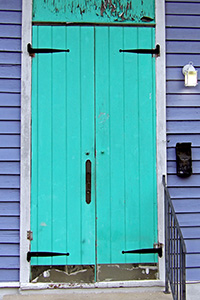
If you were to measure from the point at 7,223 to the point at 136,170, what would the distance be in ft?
4.08

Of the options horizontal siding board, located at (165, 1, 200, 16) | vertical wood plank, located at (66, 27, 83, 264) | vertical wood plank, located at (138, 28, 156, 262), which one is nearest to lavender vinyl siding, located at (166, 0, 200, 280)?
horizontal siding board, located at (165, 1, 200, 16)

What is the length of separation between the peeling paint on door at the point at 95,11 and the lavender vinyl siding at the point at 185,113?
246 millimetres

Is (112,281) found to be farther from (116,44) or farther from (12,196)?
(116,44)

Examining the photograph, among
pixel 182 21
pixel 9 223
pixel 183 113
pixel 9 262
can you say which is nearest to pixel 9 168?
pixel 9 223

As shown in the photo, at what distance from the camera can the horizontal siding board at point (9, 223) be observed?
2.94m

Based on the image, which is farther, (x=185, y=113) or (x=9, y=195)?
(x=185, y=113)

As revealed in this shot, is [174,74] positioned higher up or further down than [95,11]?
further down

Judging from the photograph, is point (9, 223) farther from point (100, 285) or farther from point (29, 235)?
point (100, 285)

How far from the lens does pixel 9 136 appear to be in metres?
2.98

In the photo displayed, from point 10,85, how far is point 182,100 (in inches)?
62.2

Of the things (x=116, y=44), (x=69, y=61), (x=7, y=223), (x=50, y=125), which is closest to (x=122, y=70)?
(x=116, y=44)

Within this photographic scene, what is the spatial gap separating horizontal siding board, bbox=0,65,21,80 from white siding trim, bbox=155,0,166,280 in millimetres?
1276

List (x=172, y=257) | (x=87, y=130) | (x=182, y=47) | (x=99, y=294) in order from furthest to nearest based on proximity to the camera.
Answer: (x=182, y=47), (x=87, y=130), (x=99, y=294), (x=172, y=257)

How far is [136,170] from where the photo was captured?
3014mm
